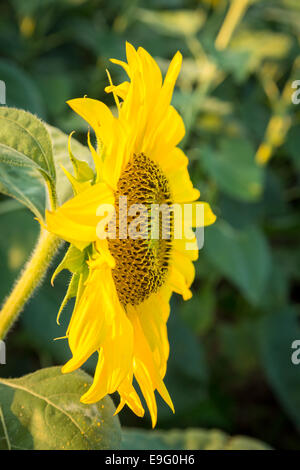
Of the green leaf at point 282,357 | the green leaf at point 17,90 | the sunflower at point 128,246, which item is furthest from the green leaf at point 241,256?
the sunflower at point 128,246

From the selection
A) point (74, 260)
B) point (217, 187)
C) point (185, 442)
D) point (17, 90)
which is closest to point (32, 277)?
point (74, 260)

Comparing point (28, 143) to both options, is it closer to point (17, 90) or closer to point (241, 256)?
point (17, 90)

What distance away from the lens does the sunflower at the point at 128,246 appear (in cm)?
43

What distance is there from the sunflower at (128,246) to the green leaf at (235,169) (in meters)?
0.85

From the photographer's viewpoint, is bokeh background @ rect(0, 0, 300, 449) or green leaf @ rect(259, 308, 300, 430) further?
green leaf @ rect(259, 308, 300, 430)

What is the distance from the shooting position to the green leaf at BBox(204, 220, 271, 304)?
1.36 meters

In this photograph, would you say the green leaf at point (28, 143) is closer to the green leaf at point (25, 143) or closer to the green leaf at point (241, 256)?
the green leaf at point (25, 143)

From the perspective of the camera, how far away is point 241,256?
142 cm

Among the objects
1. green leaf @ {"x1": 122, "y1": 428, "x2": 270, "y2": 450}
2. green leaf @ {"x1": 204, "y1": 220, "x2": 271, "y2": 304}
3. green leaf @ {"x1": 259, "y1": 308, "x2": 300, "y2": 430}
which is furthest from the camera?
green leaf @ {"x1": 259, "y1": 308, "x2": 300, "y2": 430}

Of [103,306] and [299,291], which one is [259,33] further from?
[103,306]

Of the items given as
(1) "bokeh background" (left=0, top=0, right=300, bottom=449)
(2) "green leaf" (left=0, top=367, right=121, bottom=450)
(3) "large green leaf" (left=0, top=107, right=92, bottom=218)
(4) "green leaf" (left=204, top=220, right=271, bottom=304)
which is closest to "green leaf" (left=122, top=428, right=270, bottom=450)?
(2) "green leaf" (left=0, top=367, right=121, bottom=450)

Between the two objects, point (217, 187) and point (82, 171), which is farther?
point (217, 187)

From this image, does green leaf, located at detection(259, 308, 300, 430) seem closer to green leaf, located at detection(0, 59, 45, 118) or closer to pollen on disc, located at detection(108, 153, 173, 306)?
green leaf, located at detection(0, 59, 45, 118)

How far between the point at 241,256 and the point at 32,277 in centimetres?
97
